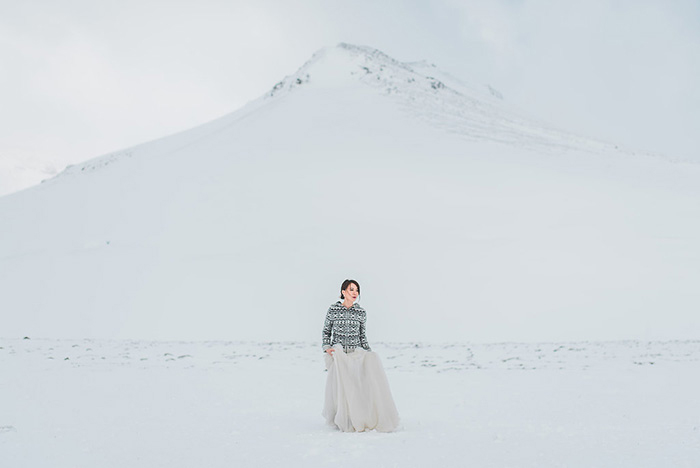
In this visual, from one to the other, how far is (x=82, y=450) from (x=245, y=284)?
508 inches

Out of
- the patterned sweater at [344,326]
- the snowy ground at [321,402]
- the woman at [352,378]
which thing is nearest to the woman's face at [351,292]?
the woman at [352,378]

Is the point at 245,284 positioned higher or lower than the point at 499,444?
higher

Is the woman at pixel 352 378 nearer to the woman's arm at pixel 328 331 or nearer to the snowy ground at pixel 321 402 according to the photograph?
the woman's arm at pixel 328 331

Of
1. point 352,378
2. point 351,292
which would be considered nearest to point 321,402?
point 352,378

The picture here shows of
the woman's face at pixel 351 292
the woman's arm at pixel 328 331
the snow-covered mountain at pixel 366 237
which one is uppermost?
the snow-covered mountain at pixel 366 237

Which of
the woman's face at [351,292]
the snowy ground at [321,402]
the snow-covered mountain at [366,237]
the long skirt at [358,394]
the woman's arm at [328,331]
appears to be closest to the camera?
the snowy ground at [321,402]

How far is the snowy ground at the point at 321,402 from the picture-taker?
5.76 metres

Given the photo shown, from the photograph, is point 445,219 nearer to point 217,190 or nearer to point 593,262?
point 593,262

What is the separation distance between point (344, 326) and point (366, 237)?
47.1 ft

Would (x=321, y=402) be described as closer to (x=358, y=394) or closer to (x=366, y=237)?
(x=358, y=394)

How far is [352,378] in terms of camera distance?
23.0ft

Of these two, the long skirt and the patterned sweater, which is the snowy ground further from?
the patterned sweater

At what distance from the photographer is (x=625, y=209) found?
23875mm

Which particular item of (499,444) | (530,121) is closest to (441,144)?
(530,121)
